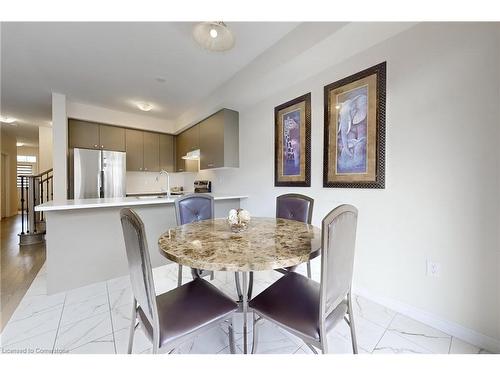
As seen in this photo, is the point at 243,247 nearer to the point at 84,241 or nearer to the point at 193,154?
the point at 84,241

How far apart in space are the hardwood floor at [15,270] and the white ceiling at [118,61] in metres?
2.45

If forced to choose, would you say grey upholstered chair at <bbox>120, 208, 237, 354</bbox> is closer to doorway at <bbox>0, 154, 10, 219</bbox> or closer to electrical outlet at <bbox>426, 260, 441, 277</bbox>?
electrical outlet at <bbox>426, 260, 441, 277</bbox>

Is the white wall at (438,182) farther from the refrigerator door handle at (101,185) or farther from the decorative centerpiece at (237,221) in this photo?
the refrigerator door handle at (101,185)

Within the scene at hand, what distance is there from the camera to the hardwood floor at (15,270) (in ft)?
5.96

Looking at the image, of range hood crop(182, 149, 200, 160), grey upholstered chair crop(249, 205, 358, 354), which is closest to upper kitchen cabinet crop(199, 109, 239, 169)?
range hood crop(182, 149, 200, 160)

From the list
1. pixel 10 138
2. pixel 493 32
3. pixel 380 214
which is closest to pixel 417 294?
pixel 380 214

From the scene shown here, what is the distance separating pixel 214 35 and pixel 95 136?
3.54 m

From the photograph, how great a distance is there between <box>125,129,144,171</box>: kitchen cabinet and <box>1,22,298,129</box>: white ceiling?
730mm

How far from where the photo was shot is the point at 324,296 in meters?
0.92

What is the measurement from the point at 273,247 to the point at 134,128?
439 cm

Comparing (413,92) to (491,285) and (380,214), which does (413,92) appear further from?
(491,285)

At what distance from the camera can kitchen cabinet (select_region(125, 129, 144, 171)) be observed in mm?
4258

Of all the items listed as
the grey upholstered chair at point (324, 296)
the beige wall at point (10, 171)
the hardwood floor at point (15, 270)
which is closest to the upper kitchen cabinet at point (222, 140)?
the grey upholstered chair at point (324, 296)

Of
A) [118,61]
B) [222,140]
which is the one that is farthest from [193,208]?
[118,61]
